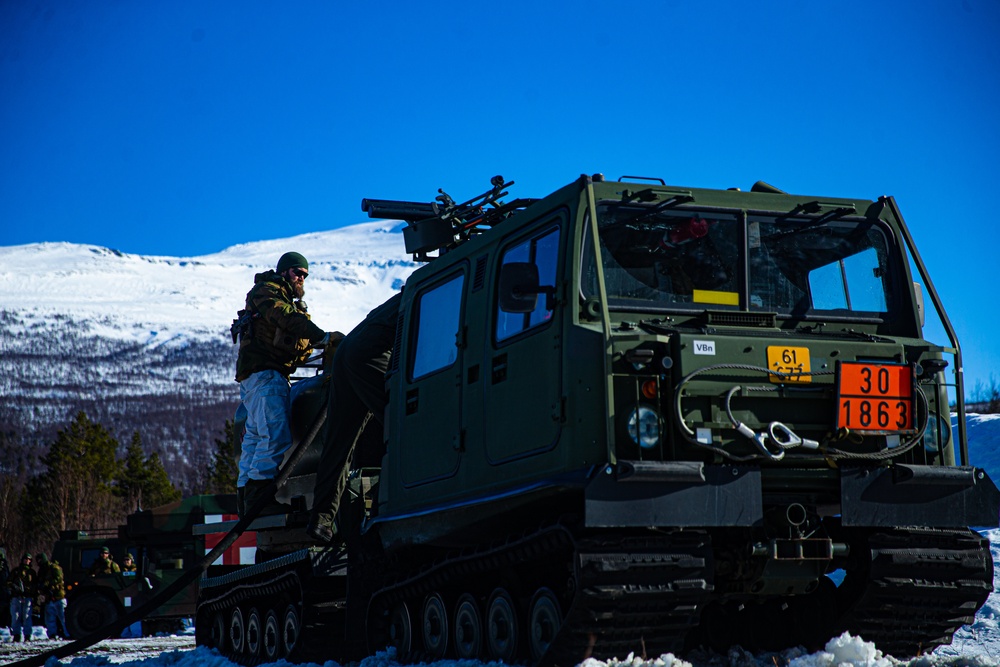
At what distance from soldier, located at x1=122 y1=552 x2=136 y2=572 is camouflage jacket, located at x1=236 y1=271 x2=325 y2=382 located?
16.8 metres

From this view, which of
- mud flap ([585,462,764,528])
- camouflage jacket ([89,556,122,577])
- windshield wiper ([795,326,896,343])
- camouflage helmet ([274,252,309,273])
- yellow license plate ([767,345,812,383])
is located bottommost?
camouflage jacket ([89,556,122,577])

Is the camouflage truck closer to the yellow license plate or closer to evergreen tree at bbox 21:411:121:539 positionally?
the yellow license plate

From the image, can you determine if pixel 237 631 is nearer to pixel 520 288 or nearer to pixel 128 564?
pixel 520 288

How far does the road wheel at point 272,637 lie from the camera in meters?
12.7

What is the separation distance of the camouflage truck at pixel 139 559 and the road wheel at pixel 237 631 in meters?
13.8

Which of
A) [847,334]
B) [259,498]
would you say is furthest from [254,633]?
[847,334]

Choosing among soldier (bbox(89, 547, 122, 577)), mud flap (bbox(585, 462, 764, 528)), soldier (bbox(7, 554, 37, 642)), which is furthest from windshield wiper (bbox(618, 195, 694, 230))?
soldier (bbox(89, 547, 122, 577))

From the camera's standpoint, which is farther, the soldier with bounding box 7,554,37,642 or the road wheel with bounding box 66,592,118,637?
the road wheel with bounding box 66,592,118,637

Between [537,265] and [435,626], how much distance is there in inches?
118

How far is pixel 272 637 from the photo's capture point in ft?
42.2

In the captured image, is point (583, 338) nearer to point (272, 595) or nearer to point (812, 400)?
point (812, 400)

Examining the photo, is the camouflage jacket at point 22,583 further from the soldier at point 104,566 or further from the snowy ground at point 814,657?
the snowy ground at point 814,657

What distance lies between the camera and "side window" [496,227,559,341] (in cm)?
862

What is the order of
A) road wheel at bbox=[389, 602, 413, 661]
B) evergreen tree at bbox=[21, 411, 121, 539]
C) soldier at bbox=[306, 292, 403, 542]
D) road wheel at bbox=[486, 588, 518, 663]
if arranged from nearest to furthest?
1. road wheel at bbox=[486, 588, 518, 663]
2. road wheel at bbox=[389, 602, 413, 661]
3. soldier at bbox=[306, 292, 403, 542]
4. evergreen tree at bbox=[21, 411, 121, 539]
